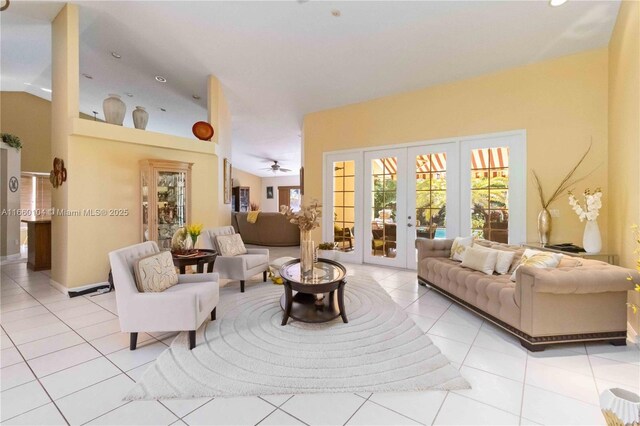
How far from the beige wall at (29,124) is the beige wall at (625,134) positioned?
10.7 metres

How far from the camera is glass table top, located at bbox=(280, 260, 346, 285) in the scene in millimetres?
2811

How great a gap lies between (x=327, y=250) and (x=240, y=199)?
7.96 meters

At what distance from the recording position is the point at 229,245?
13.8ft

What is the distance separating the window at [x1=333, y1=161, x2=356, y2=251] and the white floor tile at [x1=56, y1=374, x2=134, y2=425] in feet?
14.5

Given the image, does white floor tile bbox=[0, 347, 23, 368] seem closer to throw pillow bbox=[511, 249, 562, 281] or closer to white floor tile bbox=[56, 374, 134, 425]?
white floor tile bbox=[56, 374, 134, 425]

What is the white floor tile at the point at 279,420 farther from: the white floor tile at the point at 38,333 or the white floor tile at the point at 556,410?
the white floor tile at the point at 38,333

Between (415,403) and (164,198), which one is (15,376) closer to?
(415,403)

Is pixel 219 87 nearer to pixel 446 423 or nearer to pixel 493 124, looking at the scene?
pixel 493 124

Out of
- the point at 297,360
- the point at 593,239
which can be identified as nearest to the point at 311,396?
the point at 297,360

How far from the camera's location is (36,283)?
4.29m

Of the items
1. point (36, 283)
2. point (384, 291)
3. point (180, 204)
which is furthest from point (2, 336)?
point (384, 291)

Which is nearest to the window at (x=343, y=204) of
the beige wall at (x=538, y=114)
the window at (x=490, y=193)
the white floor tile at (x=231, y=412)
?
the beige wall at (x=538, y=114)

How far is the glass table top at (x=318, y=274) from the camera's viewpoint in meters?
2.81

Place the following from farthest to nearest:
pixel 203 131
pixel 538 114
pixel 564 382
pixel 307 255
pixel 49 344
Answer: pixel 203 131 < pixel 538 114 < pixel 307 255 < pixel 49 344 < pixel 564 382
